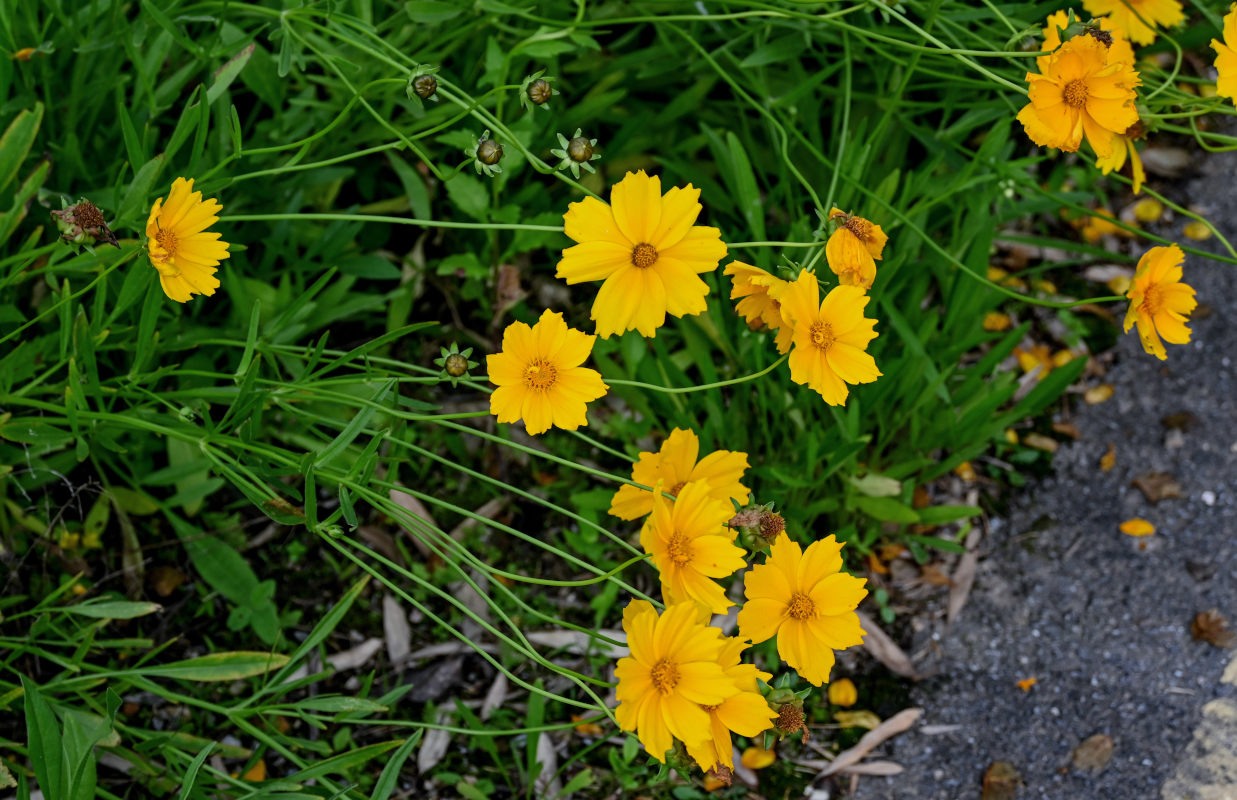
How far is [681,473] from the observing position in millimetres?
1413

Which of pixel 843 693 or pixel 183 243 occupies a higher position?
pixel 183 243

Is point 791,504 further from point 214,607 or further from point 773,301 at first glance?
point 214,607

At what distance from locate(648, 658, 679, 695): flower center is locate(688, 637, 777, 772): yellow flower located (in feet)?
0.19

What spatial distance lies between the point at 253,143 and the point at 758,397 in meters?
1.04

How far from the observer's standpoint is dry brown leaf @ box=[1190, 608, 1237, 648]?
198cm

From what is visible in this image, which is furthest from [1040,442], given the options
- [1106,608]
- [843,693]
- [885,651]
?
[843,693]

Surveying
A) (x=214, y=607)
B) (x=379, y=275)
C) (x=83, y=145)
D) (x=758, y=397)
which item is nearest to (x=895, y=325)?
(x=758, y=397)

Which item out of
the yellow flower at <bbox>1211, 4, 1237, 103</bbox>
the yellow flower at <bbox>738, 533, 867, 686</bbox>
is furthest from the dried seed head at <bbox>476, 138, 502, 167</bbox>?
the yellow flower at <bbox>1211, 4, 1237, 103</bbox>

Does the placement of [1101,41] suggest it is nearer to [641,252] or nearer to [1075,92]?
[1075,92]

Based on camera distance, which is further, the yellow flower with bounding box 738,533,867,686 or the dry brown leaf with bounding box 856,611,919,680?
the dry brown leaf with bounding box 856,611,919,680

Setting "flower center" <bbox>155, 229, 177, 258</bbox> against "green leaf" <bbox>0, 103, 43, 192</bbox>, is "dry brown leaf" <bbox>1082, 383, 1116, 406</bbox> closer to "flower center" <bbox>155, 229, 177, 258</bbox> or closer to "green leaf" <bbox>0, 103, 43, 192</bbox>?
"flower center" <bbox>155, 229, 177, 258</bbox>

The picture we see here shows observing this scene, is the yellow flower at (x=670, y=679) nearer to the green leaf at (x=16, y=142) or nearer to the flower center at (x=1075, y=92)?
the flower center at (x=1075, y=92)

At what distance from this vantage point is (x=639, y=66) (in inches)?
86.7

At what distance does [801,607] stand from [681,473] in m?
0.23
